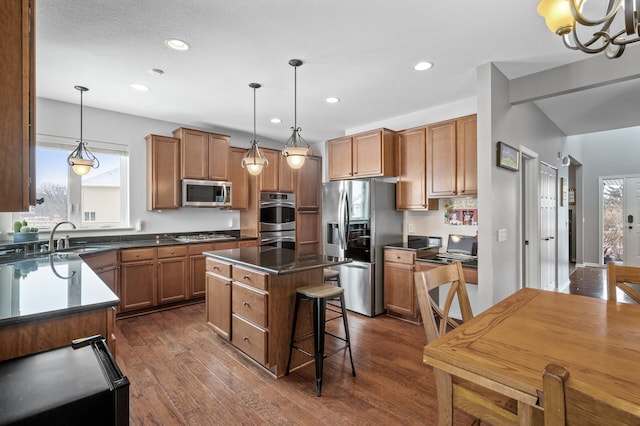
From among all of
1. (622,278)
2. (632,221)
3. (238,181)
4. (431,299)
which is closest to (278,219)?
(238,181)

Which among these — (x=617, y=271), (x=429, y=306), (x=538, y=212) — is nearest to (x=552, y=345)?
(x=429, y=306)

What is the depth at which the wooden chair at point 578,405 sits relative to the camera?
534 mm

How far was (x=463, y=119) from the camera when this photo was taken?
3512 mm

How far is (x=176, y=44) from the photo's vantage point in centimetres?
258

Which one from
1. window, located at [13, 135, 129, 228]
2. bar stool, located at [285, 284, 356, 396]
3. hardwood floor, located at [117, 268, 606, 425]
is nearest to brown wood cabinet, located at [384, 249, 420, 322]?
hardwood floor, located at [117, 268, 606, 425]

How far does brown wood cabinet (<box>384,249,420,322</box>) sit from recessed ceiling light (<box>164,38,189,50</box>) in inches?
118

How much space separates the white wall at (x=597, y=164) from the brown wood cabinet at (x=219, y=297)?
7459mm

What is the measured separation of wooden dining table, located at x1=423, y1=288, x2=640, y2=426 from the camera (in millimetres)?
947

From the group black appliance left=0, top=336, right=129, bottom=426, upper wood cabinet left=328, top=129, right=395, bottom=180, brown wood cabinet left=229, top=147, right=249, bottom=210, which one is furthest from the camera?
brown wood cabinet left=229, top=147, right=249, bottom=210

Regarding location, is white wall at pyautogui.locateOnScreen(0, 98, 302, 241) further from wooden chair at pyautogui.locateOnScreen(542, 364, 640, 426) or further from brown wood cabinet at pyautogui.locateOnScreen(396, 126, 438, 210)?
wooden chair at pyautogui.locateOnScreen(542, 364, 640, 426)

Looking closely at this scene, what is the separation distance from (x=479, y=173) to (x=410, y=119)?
1.74m

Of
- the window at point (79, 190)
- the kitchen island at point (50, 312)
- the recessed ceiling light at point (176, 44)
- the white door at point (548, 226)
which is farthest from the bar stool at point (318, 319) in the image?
the white door at point (548, 226)

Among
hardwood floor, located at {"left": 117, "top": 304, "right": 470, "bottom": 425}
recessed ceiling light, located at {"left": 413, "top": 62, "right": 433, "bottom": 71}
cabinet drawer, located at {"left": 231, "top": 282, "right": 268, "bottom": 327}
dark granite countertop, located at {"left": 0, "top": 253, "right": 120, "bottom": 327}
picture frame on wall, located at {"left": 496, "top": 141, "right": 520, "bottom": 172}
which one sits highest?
recessed ceiling light, located at {"left": 413, "top": 62, "right": 433, "bottom": 71}

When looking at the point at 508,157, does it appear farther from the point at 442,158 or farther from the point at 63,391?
the point at 63,391
